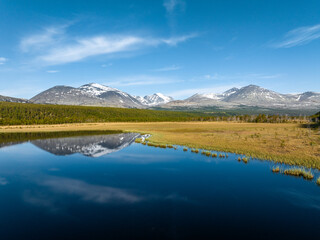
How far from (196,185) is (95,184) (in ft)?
38.1

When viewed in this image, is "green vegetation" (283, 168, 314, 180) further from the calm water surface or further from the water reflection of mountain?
the water reflection of mountain

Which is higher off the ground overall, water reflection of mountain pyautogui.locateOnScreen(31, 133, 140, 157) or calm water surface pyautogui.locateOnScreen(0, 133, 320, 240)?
calm water surface pyautogui.locateOnScreen(0, 133, 320, 240)

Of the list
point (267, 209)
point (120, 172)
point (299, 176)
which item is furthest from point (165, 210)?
point (299, 176)

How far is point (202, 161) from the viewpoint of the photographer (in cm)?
3466

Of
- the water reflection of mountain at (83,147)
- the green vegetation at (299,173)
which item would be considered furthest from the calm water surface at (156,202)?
the water reflection of mountain at (83,147)

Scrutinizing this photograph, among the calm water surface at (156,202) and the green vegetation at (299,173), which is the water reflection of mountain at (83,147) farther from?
the green vegetation at (299,173)

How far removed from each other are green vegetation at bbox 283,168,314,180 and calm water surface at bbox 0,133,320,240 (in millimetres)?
1716

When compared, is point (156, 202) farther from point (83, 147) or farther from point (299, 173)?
point (83, 147)

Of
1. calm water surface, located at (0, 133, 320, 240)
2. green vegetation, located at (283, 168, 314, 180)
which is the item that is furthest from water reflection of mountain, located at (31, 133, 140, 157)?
green vegetation, located at (283, 168, 314, 180)

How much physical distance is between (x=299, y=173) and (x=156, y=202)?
19205 mm

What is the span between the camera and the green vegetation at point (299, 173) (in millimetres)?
24516

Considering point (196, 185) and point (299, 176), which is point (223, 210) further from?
point (299, 176)

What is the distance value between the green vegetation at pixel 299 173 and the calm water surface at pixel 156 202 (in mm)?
1716

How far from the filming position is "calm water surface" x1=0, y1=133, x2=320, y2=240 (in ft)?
47.0
